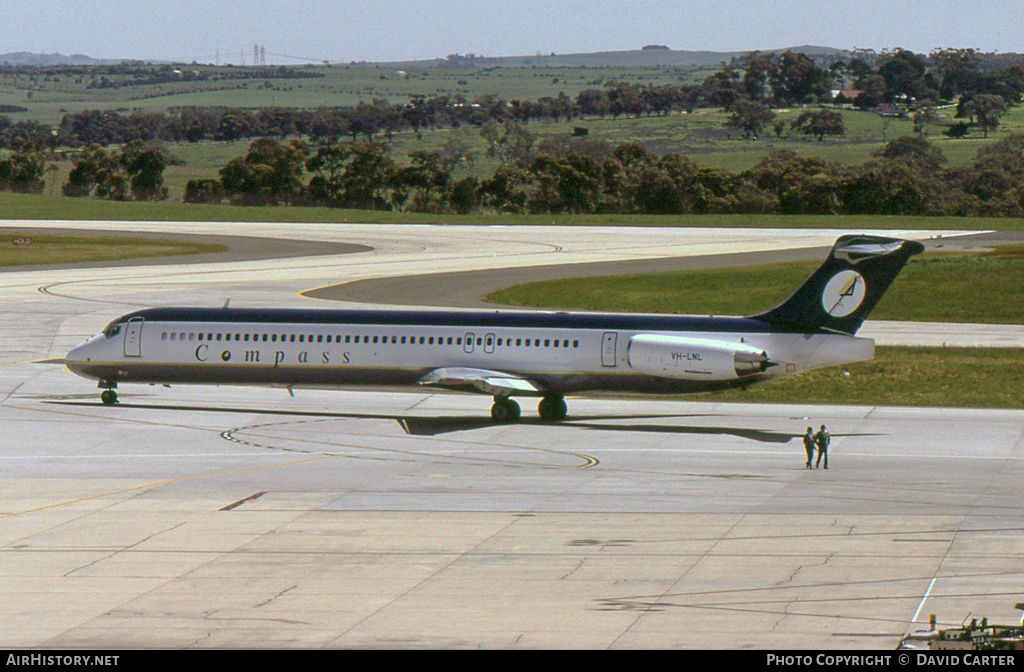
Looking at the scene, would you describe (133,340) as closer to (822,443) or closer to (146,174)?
(822,443)

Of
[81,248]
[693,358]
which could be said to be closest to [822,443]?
[693,358]

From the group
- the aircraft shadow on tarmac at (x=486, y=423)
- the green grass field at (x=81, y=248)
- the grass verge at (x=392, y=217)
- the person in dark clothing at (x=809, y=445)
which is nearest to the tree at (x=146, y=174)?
the grass verge at (x=392, y=217)

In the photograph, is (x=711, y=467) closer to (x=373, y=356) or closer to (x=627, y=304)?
(x=373, y=356)

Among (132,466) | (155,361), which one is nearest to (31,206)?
(155,361)

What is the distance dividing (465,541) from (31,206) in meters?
140

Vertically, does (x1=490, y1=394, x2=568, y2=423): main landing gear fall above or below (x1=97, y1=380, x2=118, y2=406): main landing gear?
above

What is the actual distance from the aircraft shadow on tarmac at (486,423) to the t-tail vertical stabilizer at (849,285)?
3.26m

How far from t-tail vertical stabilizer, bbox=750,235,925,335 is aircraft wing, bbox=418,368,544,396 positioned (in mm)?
7869

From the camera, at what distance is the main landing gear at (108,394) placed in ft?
136

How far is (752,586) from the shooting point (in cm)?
1991

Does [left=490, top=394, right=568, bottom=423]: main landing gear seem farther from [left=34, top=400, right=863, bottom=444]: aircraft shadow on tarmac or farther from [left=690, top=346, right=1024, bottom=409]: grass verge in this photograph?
→ [left=690, top=346, right=1024, bottom=409]: grass verge

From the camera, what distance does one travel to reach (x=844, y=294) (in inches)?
1384

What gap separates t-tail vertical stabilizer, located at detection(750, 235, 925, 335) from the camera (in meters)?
35.1

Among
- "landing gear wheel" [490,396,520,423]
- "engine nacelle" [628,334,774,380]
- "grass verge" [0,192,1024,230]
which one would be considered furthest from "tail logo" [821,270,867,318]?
"grass verge" [0,192,1024,230]
